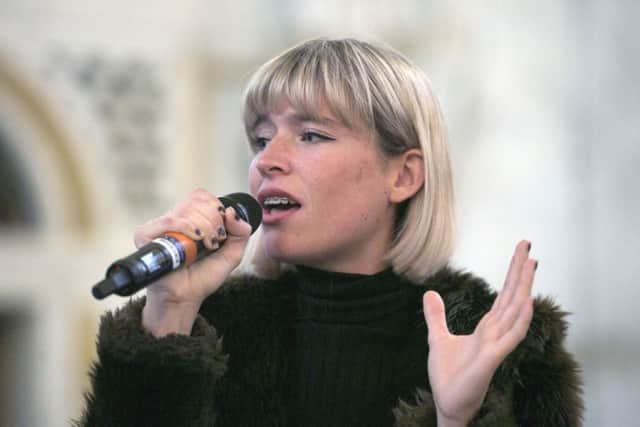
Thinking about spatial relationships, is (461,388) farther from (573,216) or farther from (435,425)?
(573,216)

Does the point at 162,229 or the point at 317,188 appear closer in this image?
the point at 162,229

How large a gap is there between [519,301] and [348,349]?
0.50m

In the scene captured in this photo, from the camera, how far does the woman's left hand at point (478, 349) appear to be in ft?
5.32

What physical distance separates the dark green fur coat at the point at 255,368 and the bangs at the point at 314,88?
41 cm

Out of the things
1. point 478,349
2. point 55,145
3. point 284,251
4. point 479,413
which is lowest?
point 479,413

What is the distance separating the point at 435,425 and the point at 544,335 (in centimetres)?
35

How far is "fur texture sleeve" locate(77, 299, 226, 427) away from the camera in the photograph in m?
1.74

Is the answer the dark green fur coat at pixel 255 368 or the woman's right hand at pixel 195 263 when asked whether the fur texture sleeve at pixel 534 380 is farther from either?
the woman's right hand at pixel 195 263

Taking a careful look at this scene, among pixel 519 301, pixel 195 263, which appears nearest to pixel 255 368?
pixel 195 263

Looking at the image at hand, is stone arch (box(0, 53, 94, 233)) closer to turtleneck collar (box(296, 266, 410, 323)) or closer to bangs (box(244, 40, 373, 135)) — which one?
bangs (box(244, 40, 373, 135))

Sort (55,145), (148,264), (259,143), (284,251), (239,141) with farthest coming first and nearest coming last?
(239,141)
(55,145)
(259,143)
(284,251)
(148,264)

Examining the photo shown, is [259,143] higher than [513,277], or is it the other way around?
[259,143]

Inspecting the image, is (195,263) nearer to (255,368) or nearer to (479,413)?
(255,368)

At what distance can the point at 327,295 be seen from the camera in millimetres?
2098
